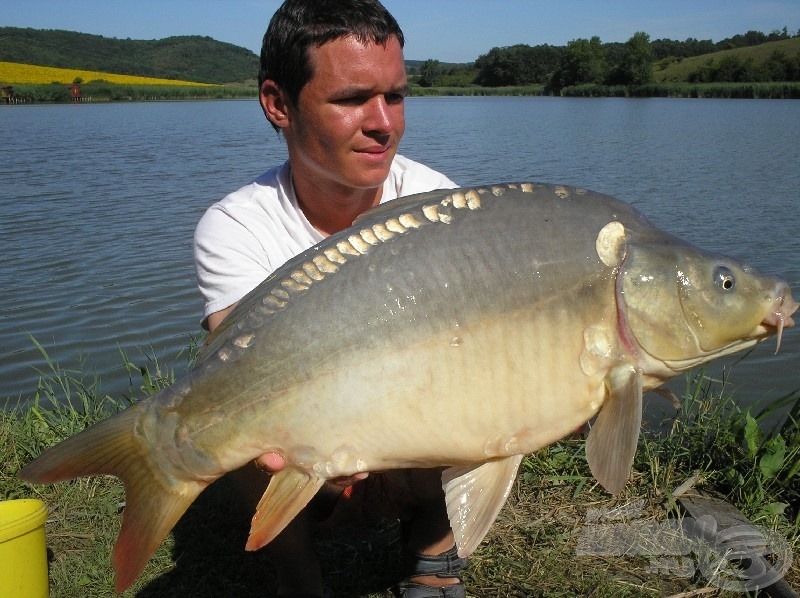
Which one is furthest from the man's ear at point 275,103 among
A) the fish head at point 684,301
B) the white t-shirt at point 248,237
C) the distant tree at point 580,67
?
the distant tree at point 580,67

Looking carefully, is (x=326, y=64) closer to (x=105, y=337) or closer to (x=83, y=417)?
(x=83, y=417)

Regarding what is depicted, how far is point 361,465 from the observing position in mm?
1747

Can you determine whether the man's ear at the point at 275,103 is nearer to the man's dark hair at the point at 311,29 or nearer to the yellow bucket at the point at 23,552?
the man's dark hair at the point at 311,29

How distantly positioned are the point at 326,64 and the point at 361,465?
3.89 ft

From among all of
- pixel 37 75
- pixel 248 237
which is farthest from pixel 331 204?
pixel 37 75

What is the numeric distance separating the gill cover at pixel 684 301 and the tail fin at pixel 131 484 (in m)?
1.06

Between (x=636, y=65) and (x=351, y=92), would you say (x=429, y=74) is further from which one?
(x=351, y=92)

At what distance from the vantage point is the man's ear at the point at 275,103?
2.47m

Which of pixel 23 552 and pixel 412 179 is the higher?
pixel 412 179

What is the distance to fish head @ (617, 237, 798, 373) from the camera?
1673mm

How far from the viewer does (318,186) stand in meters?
2.46

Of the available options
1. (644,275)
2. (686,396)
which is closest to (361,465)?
(644,275)

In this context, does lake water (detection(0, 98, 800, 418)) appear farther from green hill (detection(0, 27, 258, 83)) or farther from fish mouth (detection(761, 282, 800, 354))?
green hill (detection(0, 27, 258, 83))

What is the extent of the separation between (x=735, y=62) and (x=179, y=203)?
61276 millimetres
